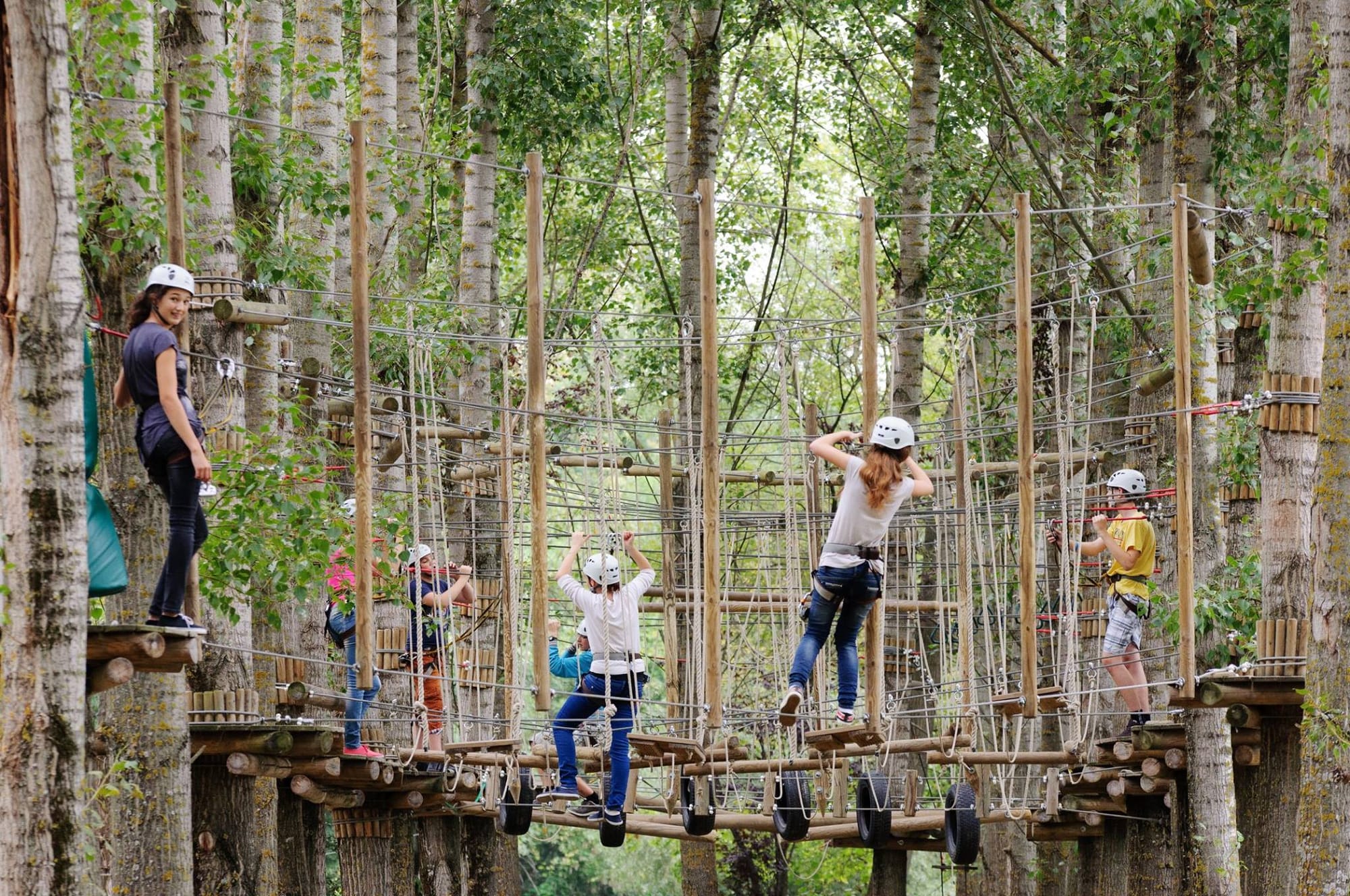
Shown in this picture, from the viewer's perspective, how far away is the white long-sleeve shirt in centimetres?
762

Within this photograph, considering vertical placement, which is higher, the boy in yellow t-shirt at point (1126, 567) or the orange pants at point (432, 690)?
the boy in yellow t-shirt at point (1126, 567)

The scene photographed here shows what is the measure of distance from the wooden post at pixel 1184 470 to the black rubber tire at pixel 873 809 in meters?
1.71

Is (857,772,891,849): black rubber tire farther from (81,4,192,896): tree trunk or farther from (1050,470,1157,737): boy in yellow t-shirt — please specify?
(81,4,192,896): tree trunk

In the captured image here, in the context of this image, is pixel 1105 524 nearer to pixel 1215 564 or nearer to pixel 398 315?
pixel 1215 564

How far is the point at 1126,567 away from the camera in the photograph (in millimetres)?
8398

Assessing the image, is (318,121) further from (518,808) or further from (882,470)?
A: (882,470)

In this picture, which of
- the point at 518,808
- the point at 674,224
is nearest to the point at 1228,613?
the point at 518,808

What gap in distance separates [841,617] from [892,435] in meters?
0.92

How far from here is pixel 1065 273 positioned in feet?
41.9

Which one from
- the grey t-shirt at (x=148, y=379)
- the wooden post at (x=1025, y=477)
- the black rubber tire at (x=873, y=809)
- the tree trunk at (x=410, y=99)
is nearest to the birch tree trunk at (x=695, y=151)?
the tree trunk at (x=410, y=99)

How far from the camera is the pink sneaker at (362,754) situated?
8.73 m

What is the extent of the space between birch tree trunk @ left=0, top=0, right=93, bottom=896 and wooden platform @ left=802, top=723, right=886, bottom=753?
2813 mm

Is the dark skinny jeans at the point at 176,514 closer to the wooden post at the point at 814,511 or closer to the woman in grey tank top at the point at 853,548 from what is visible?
the woman in grey tank top at the point at 853,548

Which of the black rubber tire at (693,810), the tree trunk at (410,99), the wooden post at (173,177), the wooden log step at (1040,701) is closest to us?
the wooden post at (173,177)
